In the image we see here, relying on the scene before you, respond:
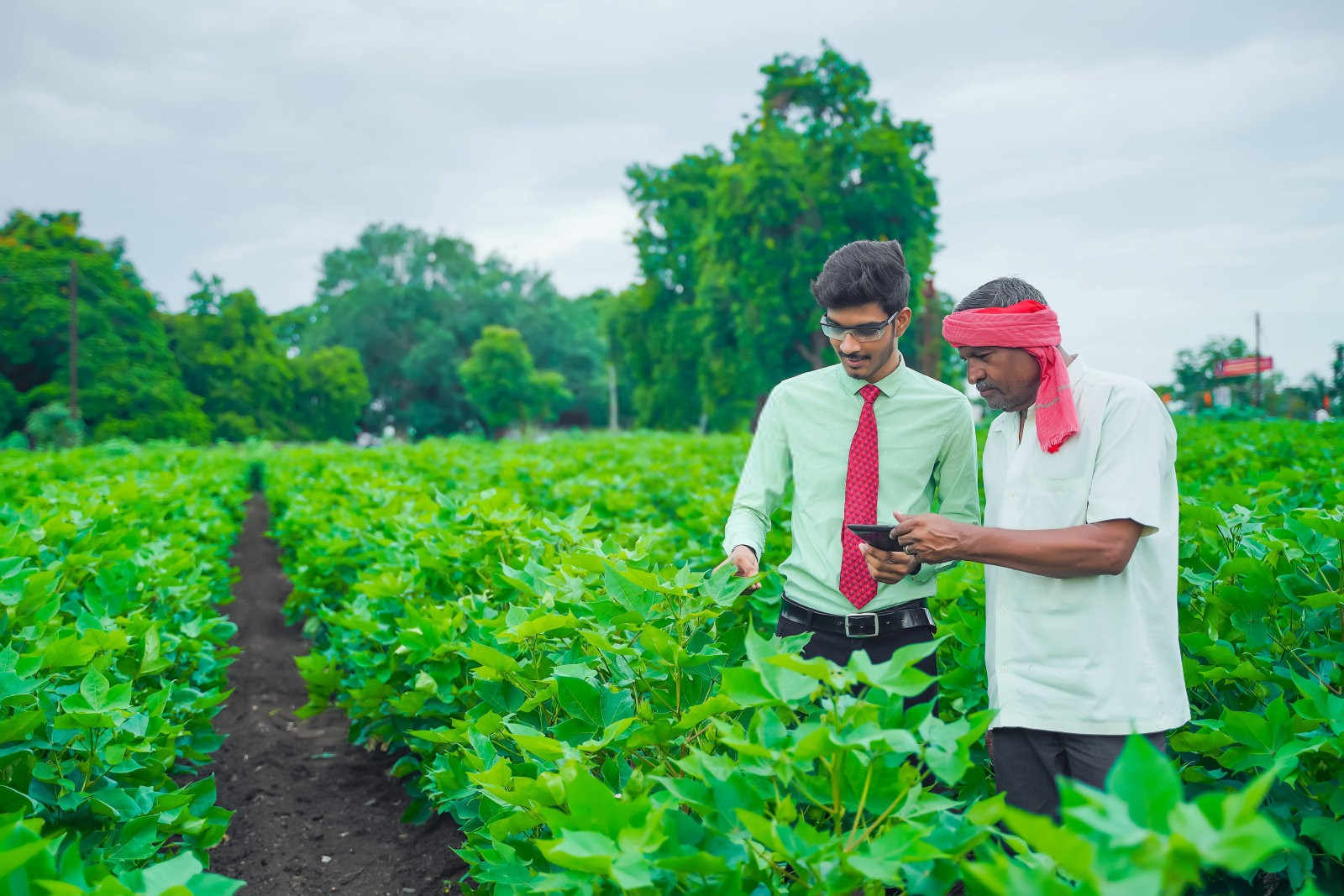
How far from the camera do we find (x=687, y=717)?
1.74m

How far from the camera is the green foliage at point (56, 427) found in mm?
33656

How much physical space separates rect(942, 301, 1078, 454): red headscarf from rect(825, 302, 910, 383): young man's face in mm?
465

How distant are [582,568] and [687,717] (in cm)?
84

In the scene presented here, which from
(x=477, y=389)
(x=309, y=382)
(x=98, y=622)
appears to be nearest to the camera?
(x=98, y=622)

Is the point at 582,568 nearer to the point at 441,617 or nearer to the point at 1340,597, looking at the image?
the point at 441,617

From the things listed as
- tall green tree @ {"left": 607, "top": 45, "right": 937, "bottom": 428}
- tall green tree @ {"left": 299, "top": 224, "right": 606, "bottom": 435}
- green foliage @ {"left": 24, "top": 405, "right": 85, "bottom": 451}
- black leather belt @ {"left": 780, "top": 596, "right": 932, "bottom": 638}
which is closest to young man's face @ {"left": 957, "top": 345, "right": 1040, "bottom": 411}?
black leather belt @ {"left": 780, "top": 596, "right": 932, "bottom": 638}

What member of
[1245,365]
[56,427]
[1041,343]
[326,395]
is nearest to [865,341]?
[1041,343]

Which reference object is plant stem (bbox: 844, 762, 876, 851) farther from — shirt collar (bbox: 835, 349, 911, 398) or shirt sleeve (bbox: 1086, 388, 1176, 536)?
shirt collar (bbox: 835, 349, 911, 398)

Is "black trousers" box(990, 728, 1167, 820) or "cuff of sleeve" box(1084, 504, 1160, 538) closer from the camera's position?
"cuff of sleeve" box(1084, 504, 1160, 538)

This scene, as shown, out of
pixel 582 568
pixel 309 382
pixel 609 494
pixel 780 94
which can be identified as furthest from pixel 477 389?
pixel 582 568

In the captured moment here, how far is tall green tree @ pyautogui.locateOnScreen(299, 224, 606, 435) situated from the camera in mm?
65812

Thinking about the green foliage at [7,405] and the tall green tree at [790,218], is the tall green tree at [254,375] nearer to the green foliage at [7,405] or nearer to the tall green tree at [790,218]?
the green foliage at [7,405]

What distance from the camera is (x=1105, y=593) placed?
207 centimetres

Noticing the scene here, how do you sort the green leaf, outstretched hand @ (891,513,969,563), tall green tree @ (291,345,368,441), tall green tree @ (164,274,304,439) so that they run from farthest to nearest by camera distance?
1. tall green tree @ (291,345,368,441)
2. tall green tree @ (164,274,304,439)
3. outstretched hand @ (891,513,969,563)
4. the green leaf
